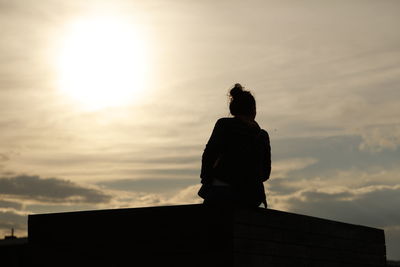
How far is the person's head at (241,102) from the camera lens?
7.89m

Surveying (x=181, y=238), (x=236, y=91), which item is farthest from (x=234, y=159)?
(x=181, y=238)

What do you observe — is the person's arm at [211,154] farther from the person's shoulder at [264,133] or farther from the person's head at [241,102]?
the person's shoulder at [264,133]

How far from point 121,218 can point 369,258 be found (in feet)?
13.3

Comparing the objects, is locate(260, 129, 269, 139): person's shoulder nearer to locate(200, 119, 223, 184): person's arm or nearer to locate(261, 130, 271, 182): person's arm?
locate(261, 130, 271, 182): person's arm

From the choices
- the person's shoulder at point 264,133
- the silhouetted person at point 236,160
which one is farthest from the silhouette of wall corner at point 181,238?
the person's shoulder at point 264,133

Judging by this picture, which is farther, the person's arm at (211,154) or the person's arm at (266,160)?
the person's arm at (266,160)

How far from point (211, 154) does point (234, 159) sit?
0.27 meters

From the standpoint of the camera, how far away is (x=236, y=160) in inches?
305

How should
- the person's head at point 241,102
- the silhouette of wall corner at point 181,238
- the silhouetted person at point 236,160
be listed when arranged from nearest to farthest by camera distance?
the silhouette of wall corner at point 181,238, the silhouetted person at point 236,160, the person's head at point 241,102

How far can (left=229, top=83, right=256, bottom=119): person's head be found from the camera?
7887 millimetres

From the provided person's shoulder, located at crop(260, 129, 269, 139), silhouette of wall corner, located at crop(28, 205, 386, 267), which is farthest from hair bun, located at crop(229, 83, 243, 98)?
silhouette of wall corner, located at crop(28, 205, 386, 267)

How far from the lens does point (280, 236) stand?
802 cm

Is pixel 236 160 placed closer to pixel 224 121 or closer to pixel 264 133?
pixel 224 121

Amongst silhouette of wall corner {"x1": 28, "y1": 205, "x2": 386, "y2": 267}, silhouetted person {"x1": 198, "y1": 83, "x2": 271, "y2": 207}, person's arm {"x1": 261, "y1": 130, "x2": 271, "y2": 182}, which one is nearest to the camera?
silhouette of wall corner {"x1": 28, "y1": 205, "x2": 386, "y2": 267}
